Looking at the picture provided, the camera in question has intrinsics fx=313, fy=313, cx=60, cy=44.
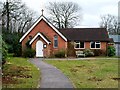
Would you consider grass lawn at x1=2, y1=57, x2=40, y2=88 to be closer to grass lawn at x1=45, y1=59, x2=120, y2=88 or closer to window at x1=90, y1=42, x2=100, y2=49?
grass lawn at x1=45, y1=59, x2=120, y2=88

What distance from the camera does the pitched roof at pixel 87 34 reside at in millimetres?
48416

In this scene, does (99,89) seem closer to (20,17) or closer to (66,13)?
(20,17)

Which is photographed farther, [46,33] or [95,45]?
[95,45]

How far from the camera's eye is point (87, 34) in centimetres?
→ 4997

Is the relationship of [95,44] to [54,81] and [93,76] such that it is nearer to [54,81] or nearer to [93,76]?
[93,76]

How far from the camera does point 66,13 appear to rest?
241 feet

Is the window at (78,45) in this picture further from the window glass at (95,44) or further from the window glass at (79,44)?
the window glass at (95,44)

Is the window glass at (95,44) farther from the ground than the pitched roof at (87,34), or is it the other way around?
the pitched roof at (87,34)

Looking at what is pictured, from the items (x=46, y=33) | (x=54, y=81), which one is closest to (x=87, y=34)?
(x=46, y=33)

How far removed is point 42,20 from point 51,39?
120 inches

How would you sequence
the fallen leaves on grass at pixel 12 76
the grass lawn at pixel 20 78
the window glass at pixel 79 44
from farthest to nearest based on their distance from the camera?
the window glass at pixel 79 44 < the fallen leaves on grass at pixel 12 76 < the grass lawn at pixel 20 78

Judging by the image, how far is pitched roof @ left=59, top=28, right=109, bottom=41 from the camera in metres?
48.4

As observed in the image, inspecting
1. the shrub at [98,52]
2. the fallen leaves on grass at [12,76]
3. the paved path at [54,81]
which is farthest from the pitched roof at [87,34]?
the paved path at [54,81]

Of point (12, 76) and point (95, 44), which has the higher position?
point (95, 44)
